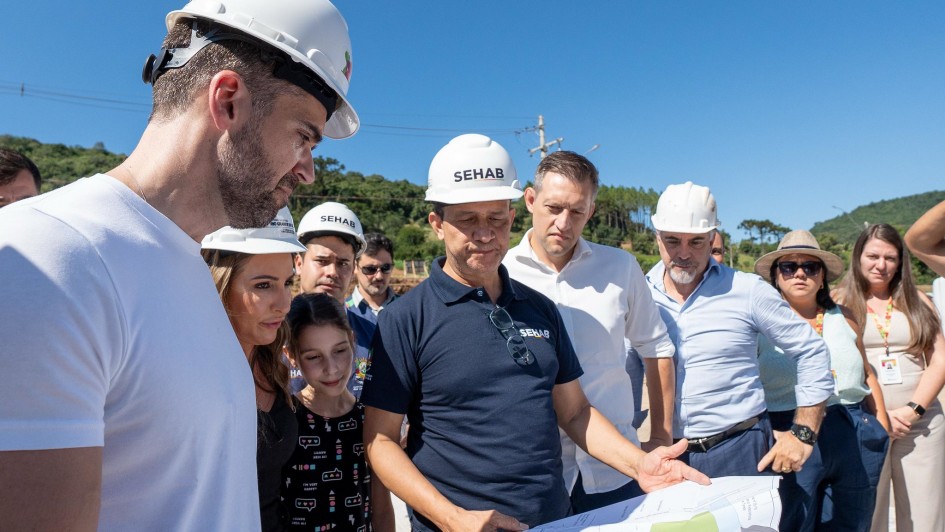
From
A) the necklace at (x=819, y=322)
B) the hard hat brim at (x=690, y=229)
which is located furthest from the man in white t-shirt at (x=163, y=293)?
the necklace at (x=819, y=322)

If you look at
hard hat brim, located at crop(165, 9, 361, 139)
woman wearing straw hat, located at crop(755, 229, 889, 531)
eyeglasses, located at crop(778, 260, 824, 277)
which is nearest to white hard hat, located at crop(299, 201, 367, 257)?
hard hat brim, located at crop(165, 9, 361, 139)

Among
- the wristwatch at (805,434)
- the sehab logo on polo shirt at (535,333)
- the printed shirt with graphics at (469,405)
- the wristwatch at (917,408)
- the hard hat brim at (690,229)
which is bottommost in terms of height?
the wristwatch at (917,408)

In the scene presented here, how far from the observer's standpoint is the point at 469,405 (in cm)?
215

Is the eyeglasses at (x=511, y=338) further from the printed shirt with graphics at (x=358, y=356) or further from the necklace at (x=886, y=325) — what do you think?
the necklace at (x=886, y=325)

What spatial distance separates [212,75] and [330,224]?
302 cm

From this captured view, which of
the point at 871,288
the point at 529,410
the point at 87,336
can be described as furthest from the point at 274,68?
the point at 871,288

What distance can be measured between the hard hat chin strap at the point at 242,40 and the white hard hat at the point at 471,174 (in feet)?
3.97

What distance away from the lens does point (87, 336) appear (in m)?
0.80

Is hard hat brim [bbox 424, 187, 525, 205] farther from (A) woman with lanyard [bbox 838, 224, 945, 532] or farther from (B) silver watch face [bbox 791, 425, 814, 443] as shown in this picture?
(A) woman with lanyard [bbox 838, 224, 945, 532]

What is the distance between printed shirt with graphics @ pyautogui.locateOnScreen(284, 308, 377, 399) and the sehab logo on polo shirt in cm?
97

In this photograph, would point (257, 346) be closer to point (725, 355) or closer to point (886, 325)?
point (725, 355)

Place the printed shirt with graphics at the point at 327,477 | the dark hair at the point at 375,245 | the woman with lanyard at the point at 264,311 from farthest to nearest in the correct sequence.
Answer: the dark hair at the point at 375,245, the printed shirt with graphics at the point at 327,477, the woman with lanyard at the point at 264,311

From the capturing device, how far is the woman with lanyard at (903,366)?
13.5 feet

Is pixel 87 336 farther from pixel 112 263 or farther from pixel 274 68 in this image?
pixel 274 68
